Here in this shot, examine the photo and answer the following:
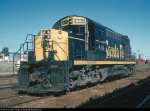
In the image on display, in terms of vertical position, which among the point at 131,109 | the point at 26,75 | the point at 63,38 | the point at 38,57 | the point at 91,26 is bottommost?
the point at 131,109

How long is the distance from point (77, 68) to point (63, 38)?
198 centimetres

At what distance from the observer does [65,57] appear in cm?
1350

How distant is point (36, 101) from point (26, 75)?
2.08 metres

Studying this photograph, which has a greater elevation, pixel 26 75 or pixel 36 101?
pixel 26 75

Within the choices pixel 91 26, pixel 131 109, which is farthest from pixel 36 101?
pixel 91 26

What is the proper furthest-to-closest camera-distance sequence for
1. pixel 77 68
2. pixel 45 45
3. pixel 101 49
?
pixel 101 49 < pixel 77 68 < pixel 45 45

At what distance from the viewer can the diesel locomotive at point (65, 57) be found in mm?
12516

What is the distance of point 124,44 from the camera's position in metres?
23.8

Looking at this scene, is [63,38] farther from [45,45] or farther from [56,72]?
[56,72]

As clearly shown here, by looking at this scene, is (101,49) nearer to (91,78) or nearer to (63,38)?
(91,78)

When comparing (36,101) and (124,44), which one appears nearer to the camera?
(36,101)

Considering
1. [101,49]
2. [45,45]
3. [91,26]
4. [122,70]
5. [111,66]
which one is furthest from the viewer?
[122,70]

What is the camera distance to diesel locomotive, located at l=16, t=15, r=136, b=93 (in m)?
12.5

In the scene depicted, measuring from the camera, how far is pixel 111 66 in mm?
19766
